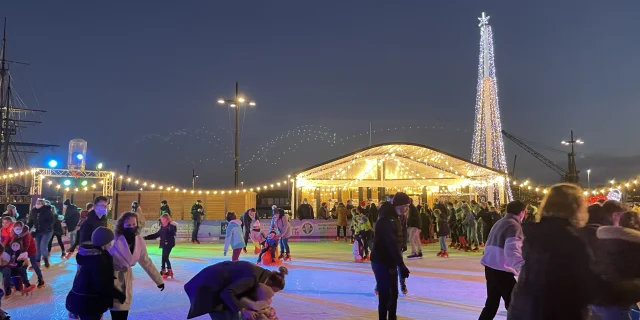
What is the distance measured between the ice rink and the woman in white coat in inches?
75.7

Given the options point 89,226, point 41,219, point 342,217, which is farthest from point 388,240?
point 342,217

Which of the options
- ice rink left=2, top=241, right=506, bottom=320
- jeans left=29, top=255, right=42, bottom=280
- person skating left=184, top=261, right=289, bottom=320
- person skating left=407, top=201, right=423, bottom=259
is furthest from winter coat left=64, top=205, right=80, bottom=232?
person skating left=184, top=261, right=289, bottom=320

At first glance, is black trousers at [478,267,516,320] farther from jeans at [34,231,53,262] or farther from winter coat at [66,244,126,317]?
jeans at [34,231,53,262]

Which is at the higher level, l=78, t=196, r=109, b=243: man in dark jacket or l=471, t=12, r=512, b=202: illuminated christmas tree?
l=471, t=12, r=512, b=202: illuminated christmas tree

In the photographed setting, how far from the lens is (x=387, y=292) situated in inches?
199

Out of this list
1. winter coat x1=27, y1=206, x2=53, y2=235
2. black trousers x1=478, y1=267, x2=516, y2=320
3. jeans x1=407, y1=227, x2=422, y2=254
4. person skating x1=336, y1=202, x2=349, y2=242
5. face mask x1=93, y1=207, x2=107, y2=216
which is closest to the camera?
black trousers x1=478, y1=267, x2=516, y2=320

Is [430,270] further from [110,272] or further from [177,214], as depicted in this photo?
[177,214]

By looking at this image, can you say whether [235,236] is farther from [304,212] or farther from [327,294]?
[304,212]

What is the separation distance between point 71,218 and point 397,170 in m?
17.3

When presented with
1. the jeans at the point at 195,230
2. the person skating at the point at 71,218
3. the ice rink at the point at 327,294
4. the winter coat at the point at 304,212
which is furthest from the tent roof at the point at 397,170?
the ice rink at the point at 327,294

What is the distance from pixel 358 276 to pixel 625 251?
23.0ft

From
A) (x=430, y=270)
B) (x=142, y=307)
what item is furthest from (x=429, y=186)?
(x=142, y=307)

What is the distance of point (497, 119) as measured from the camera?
92.4 ft

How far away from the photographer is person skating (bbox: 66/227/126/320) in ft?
13.1
